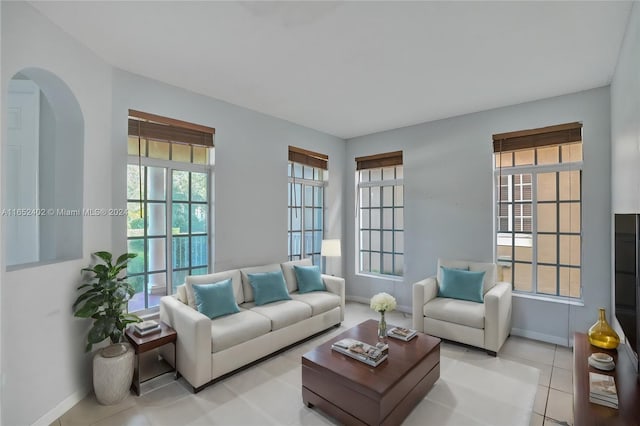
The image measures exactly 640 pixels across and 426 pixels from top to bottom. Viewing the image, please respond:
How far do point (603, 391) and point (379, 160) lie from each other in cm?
403

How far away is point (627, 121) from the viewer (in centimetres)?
242

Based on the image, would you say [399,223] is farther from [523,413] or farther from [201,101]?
[201,101]

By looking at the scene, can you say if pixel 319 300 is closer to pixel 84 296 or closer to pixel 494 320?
pixel 494 320

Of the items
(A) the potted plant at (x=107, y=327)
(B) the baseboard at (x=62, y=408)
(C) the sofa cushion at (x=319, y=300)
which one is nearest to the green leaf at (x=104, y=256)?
(A) the potted plant at (x=107, y=327)

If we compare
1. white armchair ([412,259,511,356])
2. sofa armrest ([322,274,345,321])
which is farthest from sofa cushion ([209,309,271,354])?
white armchair ([412,259,511,356])

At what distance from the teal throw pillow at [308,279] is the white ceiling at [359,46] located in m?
2.21

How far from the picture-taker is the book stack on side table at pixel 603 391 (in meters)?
1.67

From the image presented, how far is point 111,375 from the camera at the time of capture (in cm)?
240

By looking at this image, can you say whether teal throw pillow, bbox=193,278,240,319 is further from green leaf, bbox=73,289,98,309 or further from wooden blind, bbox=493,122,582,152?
wooden blind, bbox=493,122,582,152

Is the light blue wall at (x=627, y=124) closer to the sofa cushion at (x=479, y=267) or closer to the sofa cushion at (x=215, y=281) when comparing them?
the sofa cushion at (x=479, y=267)

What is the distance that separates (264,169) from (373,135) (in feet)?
6.82

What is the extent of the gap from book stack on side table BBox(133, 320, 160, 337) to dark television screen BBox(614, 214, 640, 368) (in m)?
3.60

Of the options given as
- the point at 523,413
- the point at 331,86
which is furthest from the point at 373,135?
the point at 523,413

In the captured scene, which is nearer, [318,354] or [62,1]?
[62,1]
